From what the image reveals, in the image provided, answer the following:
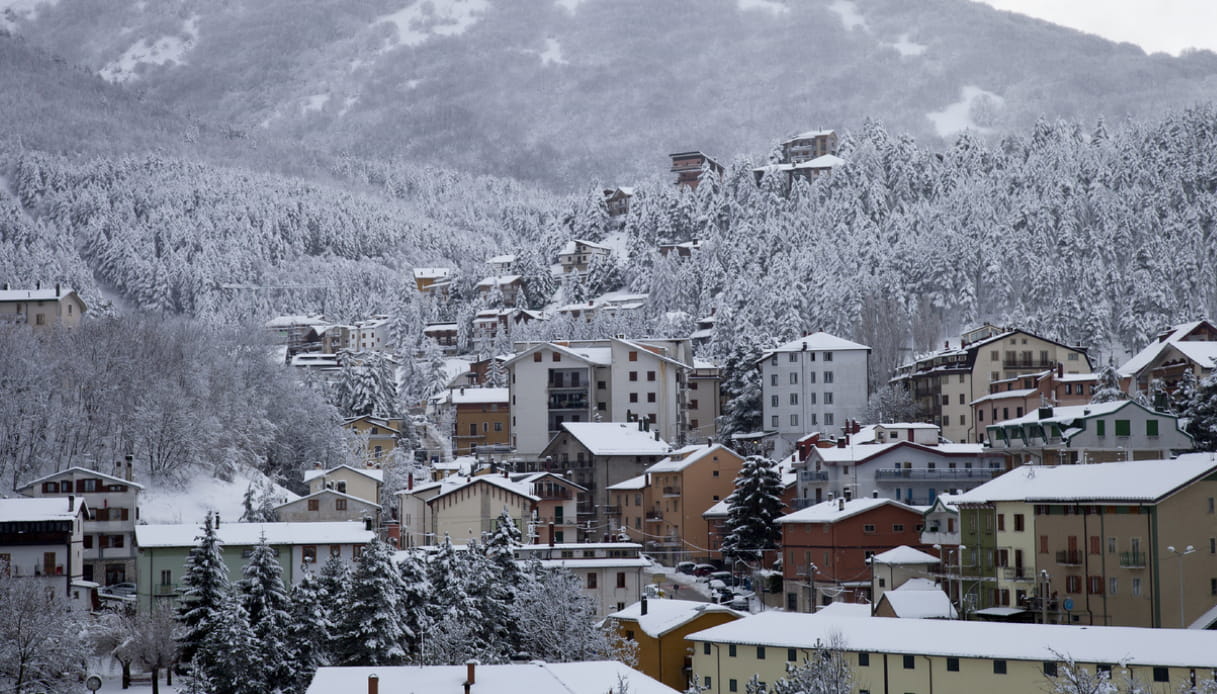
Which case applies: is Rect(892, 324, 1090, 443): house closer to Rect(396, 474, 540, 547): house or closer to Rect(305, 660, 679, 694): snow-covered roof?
Rect(396, 474, 540, 547): house

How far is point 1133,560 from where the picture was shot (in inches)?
2031

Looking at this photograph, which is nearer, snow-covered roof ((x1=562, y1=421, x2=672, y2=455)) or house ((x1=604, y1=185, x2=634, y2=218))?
snow-covered roof ((x1=562, y1=421, x2=672, y2=455))

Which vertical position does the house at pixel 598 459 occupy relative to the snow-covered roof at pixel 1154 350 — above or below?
below

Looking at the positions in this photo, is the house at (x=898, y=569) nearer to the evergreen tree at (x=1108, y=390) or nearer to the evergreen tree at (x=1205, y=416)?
the evergreen tree at (x=1205, y=416)

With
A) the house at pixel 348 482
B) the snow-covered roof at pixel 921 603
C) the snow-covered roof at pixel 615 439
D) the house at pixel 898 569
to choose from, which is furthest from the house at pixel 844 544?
the house at pixel 348 482

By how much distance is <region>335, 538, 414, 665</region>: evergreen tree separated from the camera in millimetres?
48812

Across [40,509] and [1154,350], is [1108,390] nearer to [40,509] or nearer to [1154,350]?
[1154,350]

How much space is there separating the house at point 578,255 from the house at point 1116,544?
120 m

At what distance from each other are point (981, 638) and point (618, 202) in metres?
148

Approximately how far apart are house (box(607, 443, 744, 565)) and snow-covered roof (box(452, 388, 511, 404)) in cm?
2773

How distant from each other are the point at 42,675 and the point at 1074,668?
110 ft

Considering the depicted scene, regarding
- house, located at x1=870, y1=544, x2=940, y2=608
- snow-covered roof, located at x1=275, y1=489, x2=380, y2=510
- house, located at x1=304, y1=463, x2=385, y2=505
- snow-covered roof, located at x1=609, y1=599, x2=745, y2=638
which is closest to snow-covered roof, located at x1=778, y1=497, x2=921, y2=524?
house, located at x1=870, y1=544, x2=940, y2=608

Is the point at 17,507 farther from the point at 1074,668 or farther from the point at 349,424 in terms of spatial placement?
the point at 1074,668

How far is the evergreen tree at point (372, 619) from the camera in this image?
160ft
